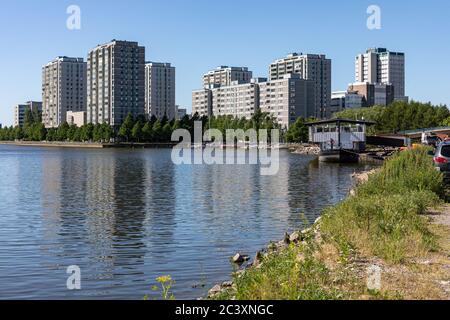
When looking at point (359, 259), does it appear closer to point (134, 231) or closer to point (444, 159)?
point (134, 231)

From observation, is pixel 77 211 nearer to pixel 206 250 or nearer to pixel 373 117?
pixel 206 250

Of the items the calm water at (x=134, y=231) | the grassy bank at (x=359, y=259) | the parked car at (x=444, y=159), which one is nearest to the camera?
the grassy bank at (x=359, y=259)

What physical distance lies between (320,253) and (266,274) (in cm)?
398

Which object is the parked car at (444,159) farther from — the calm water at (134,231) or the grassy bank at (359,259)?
the calm water at (134,231)

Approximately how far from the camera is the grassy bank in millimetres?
11453

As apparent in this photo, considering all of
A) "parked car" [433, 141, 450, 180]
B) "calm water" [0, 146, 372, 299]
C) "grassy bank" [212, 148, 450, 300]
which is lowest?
"calm water" [0, 146, 372, 299]

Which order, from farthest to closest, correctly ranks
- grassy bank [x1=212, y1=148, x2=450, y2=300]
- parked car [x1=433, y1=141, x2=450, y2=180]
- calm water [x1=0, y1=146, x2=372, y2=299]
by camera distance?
parked car [x1=433, y1=141, x2=450, y2=180] → calm water [x1=0, y1=146, x2=372, y2=299] → grassy bank [x1=212, y1=148, x2=450, y2=300]

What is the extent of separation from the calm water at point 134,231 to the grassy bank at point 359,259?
3.27 meters

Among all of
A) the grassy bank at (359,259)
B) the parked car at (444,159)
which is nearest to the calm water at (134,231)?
the grassy bank at (359,259)

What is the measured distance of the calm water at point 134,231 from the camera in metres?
18.4

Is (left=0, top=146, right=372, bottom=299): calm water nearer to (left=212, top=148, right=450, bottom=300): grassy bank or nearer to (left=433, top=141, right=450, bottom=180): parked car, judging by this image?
(left=212, top=148, right=450, bottom=300): grassy bank

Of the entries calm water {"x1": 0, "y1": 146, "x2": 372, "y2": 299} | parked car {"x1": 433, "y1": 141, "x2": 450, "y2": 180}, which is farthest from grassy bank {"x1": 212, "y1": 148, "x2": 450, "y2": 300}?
parked car {"x1": 433, "y1": 141, "x2": 450, "y2": 180}

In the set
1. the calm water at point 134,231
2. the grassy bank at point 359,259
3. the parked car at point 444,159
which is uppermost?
the parked car at point 444,159

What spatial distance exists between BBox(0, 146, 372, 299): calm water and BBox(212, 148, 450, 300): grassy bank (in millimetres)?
3267
